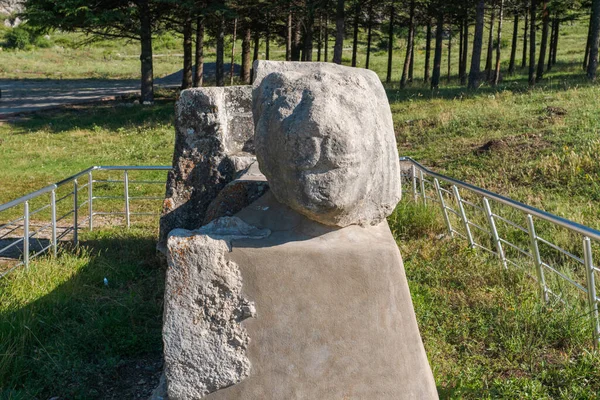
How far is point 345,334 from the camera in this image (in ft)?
10.9

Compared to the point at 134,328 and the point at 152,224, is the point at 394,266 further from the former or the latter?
the point at 152,224

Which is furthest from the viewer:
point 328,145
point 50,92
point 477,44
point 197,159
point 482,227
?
point 50,92

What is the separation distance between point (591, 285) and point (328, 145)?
2510 mm

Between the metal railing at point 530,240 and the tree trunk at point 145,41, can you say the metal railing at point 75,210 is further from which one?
the tree trunk at point 145,41

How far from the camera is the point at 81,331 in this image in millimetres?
4859

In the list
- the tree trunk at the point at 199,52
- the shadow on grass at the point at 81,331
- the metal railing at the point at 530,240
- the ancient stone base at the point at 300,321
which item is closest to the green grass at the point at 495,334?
the metal railing at the point at 530,240

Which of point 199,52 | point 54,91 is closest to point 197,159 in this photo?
point 199,52

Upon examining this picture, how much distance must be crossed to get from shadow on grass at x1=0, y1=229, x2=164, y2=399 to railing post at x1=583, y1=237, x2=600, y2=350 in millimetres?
3197

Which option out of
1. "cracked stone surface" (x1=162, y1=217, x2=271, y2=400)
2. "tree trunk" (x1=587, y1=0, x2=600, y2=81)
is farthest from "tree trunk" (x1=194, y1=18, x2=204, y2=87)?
"cracked stone surface" (x1=162, y1=217, x2=271, y2=400)

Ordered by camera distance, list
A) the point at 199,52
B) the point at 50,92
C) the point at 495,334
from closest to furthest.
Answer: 1. the point at 495,334
2. the point at 199,52
3. the point at 50,92

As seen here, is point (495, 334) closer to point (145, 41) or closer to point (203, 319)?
point (203, 319)

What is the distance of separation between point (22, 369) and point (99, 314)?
0.93 m

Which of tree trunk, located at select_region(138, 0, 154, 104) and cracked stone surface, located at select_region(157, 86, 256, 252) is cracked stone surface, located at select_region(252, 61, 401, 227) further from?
tree trunk, located at select_region(138, 0, 154, 104)

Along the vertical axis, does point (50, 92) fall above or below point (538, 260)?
below
